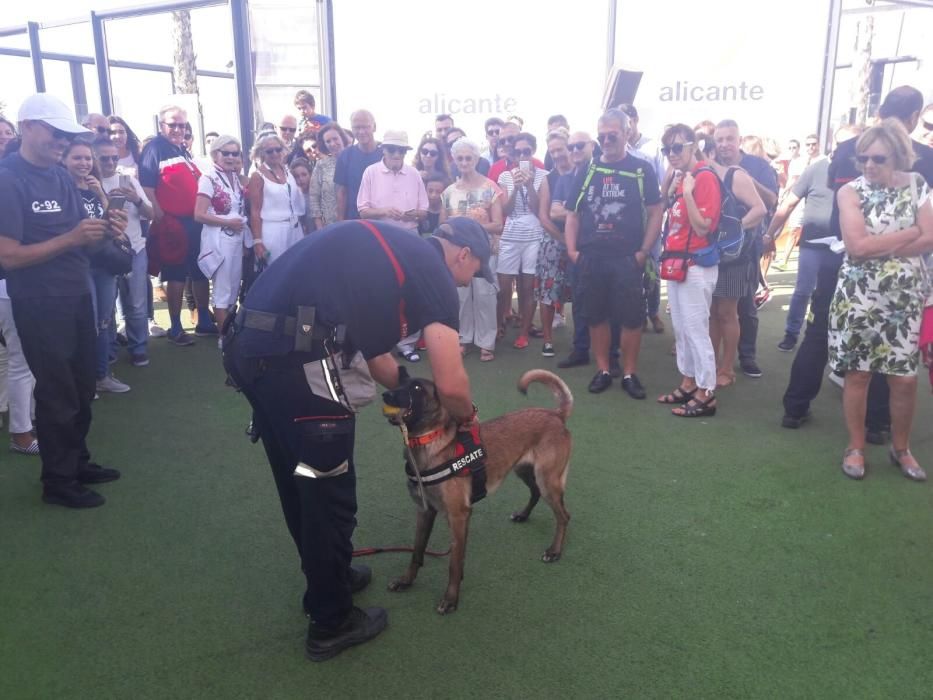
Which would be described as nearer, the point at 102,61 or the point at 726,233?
the point at 726,233

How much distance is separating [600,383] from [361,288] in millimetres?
3672

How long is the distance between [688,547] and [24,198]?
11.9 ft

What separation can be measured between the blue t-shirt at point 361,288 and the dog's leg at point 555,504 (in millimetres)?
1263

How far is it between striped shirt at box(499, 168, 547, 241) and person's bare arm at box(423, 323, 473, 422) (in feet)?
15.0

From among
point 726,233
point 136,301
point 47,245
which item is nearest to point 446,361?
point 47,245

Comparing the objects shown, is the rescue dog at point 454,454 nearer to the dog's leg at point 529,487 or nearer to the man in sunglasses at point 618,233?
the dog's leg at point 529,487

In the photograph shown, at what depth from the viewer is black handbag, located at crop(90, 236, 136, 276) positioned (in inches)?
170

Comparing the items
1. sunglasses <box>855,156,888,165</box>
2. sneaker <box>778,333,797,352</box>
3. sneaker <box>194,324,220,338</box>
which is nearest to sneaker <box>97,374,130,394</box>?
sneaker <box>194,324,220,338</box>

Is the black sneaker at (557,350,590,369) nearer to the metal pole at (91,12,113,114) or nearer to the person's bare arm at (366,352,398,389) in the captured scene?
the person's bare arm at (366,352,398,389)

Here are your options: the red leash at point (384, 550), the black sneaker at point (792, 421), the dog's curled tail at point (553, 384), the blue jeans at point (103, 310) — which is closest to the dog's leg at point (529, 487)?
the dog's curled tail at point (553, 384)

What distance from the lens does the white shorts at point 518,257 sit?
6.76 meters

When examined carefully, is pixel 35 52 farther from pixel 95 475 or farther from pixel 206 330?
pixel 95 475

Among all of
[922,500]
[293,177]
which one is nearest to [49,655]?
[922,500]

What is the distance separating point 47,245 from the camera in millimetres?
3492
